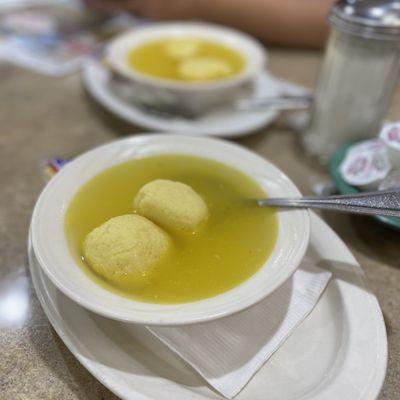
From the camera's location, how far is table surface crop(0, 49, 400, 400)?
0.49 metres

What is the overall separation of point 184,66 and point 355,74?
17.0 inches

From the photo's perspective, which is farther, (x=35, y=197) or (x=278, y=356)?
(x=35, y=197)

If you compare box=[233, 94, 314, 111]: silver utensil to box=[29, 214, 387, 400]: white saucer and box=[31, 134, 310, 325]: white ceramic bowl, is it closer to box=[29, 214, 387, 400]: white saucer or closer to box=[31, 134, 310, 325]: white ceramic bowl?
box=[31, 134, 310, 325]: white ceramic bowl

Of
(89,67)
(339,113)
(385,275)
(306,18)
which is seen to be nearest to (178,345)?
(385,275)

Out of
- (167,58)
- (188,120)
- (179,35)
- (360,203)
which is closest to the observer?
(360,203)

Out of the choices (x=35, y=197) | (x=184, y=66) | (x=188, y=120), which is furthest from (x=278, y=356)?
(x=184, y=66)

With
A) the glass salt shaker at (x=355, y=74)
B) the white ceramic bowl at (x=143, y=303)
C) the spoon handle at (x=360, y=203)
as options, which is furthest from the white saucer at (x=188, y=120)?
the spoon handle at (x=360, y=203)

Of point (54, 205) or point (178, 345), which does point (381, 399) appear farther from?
point (54, 205)

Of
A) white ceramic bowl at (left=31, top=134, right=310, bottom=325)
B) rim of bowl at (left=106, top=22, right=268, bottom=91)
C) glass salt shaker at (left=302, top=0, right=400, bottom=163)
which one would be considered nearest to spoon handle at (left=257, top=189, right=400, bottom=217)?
white ceramic bowl at (left=31, top=134, right=310, bottom=325)

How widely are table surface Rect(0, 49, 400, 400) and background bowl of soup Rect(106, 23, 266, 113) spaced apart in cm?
11

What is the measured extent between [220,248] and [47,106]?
71 centimetres

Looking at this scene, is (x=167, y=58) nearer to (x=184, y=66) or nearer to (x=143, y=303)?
(x=184, y=66)

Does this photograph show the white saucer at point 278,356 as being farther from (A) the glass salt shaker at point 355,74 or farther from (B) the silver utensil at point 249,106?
(B) the silver utensil at point 249,106

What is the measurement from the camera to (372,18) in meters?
0.74
